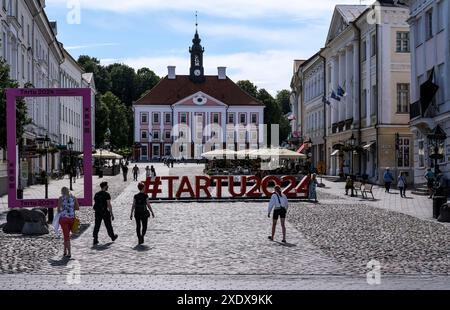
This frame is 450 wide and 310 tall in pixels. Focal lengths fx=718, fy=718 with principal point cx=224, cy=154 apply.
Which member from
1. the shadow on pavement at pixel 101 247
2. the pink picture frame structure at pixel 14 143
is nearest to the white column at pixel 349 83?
the pink picture frame structure at pixel 14 143

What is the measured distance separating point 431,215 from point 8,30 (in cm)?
2489

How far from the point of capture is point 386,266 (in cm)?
1306

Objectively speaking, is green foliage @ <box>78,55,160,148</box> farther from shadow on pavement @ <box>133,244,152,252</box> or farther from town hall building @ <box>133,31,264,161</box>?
shadow on pavement @ <box>133,244,152,252</box>

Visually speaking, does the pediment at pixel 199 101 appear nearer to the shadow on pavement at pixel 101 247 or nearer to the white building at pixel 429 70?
the white building at pixel 429 70

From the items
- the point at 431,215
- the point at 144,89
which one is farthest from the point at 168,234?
the point at 144,89

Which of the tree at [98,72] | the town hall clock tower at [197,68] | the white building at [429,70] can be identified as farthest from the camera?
the town hall clock tower at [197,68]

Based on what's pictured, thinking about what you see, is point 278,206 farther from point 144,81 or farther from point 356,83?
point 144,81

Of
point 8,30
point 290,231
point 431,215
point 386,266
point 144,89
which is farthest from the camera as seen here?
point 144,89

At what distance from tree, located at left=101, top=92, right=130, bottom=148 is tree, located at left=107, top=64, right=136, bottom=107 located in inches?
680

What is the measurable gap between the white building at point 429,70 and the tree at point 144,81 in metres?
107

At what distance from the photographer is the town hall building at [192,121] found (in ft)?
416

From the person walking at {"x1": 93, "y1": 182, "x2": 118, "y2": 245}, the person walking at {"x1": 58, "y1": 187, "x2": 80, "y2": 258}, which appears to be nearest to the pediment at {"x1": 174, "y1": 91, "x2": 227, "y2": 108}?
the person walking at {"x1": 93, "y1": 182, "x2": 118, "y2": 245}

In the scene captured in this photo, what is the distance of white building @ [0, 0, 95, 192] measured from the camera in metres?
38.7
